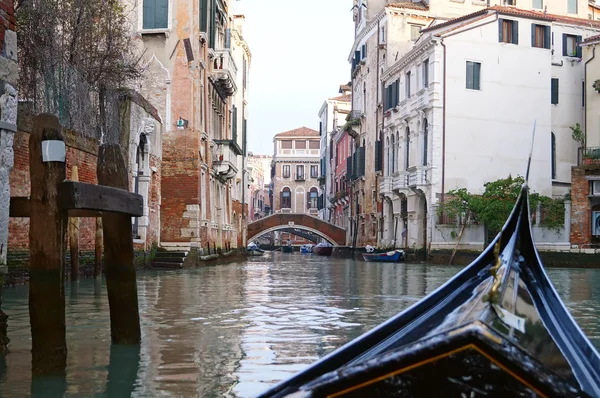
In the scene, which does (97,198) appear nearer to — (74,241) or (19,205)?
(19,205)

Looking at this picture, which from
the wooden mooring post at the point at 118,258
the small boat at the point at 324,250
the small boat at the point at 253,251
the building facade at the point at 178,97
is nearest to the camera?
the wooden mooring post at the point at 118,258

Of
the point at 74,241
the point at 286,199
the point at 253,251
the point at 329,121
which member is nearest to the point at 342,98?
the point at 329,121

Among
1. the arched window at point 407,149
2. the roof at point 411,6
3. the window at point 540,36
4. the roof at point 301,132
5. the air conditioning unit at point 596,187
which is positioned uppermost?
the roof at point 411,6

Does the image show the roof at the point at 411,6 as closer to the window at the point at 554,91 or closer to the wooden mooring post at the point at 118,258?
the window at the point at 554,91

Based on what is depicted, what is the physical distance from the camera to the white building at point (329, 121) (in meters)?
49.7

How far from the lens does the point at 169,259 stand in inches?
661

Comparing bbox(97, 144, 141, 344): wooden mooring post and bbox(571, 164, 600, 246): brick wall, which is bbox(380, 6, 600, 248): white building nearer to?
bbox(571, 164, 600, 246): brick wall

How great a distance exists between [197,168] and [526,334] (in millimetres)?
15640

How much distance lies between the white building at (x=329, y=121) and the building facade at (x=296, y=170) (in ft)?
17.6

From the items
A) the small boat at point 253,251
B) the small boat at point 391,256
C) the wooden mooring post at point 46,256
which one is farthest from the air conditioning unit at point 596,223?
the wooden mooring post at point 46,256

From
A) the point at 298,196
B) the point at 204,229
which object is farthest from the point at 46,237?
the point at 298,196

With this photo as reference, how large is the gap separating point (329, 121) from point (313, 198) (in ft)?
33.7

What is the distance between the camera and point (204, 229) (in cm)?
1905

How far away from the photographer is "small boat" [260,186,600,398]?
1.86 meters
